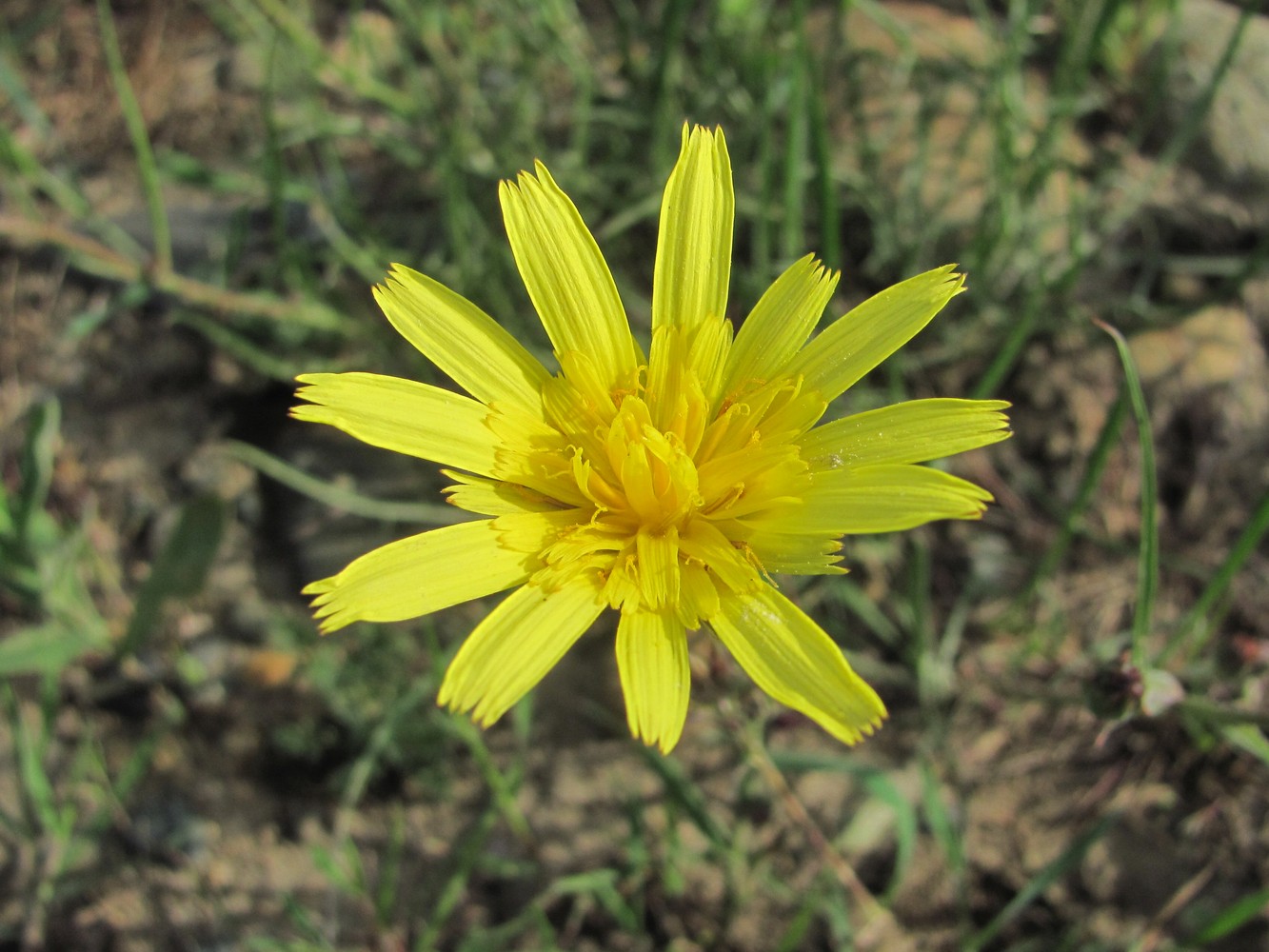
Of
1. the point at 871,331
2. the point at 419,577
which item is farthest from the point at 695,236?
the point at 419,577

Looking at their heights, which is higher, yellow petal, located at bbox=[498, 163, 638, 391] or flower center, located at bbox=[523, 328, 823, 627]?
yellow petal, located at bbox=[498, 163, 638, 391]

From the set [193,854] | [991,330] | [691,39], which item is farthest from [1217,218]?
[193,854]

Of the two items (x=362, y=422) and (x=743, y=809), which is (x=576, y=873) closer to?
(x=743, y=809)

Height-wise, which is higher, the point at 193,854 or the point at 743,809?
the point at 743,809

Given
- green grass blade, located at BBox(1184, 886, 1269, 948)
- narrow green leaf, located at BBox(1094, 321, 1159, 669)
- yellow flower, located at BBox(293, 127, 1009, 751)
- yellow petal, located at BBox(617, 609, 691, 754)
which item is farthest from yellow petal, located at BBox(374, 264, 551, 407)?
green grass blade, located at BBox(1184, 886, 1269, 948)

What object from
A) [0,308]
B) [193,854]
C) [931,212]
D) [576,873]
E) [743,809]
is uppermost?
[931,212]

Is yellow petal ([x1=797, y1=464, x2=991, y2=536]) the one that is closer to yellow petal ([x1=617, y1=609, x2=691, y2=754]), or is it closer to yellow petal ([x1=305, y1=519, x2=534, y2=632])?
yellow petal ([x1=617, y1=609, x2=691, y2=754])
